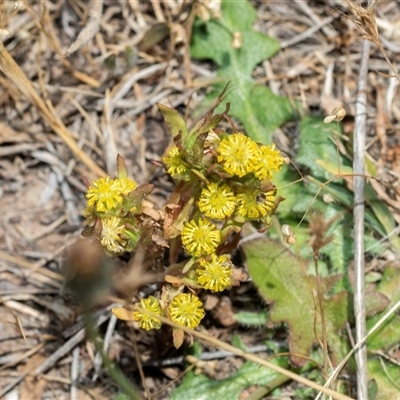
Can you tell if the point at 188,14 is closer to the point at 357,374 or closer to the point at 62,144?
the point at 62,144

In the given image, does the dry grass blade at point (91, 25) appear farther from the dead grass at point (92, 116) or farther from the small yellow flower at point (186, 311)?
the small yellow flower at point (186, 311)

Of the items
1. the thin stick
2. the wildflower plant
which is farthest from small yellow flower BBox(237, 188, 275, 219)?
the thin stick

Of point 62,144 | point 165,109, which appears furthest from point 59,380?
point 165,109

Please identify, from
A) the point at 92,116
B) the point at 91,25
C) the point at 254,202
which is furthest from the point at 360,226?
the point at 91,25

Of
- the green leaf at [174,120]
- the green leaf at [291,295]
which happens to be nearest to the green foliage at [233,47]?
the green leaf at [291,295]

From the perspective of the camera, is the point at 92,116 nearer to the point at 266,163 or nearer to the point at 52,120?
the point at 52,120
